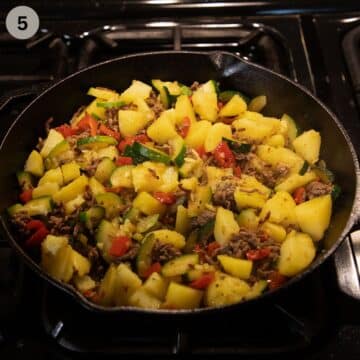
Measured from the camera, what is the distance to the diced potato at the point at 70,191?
1517 mm

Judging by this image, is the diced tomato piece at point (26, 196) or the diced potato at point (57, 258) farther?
the diced tomato piece at point (26, 196)

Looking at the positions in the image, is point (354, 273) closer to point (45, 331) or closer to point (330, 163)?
point (330, 163)

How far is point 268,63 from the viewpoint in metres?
Answer: 1.96

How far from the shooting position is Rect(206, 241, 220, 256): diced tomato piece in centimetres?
140

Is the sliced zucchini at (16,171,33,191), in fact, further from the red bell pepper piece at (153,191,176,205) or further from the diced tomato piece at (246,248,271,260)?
the diced tomato piece at (246,248,271,260)

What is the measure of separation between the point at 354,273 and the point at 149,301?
0.61 m

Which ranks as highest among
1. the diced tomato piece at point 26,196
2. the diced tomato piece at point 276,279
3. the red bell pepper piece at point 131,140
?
the red bell pepper piece at point 131,140

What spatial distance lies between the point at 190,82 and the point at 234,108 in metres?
0.25

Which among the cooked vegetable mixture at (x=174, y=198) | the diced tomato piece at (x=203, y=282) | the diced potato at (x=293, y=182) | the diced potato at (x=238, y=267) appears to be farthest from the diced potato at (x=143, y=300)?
the diced potato at (x=293, y=182)

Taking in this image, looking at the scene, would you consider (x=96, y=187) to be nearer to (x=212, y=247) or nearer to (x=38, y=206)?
(x=38, y=206)

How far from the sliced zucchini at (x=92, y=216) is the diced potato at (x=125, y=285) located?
20 centimetres

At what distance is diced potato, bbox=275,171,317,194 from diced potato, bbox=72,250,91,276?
62cm

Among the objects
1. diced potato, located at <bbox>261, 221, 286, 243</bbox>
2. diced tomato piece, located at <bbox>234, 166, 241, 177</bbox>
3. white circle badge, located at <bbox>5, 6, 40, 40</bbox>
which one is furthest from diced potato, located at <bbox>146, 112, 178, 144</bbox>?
white circle badge, located at <bbox>5, 6, 40, 40</bbox>

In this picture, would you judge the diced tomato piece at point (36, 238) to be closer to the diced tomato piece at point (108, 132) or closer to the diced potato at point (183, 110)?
the diced tomato piece at point (108, 132)
